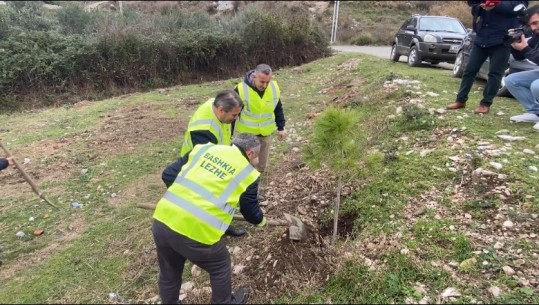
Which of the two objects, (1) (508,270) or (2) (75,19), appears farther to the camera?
(2) (75,19)

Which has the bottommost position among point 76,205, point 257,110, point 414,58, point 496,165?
point 76,205

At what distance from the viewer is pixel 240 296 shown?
9.95 ft

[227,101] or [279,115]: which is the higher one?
[227,101]

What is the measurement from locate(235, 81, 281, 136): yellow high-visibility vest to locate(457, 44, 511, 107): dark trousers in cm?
271

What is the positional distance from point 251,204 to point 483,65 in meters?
6.68

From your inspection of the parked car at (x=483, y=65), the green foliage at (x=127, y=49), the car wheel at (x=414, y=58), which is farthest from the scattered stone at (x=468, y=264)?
the green foliage at (x=127, y=49)

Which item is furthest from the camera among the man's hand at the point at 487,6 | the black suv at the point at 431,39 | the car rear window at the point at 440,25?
the car rear window at the point at 440,25

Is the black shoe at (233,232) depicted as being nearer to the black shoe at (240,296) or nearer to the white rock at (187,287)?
the white rock at (187,287)

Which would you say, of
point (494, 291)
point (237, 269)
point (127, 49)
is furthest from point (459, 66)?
point (127, 49)

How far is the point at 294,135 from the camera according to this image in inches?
266

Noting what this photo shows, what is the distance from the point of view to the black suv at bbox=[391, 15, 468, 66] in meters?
10.1

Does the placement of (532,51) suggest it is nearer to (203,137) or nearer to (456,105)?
(456,105)

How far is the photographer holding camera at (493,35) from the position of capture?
475cm

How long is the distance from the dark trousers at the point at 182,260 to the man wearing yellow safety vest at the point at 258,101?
1.89 meters
